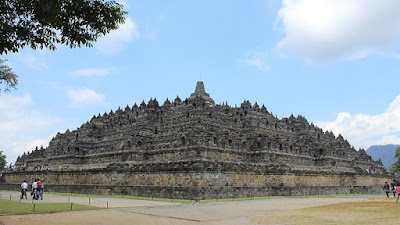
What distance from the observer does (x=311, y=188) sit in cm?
4522

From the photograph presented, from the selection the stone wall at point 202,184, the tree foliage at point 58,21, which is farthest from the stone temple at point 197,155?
the tree foliage at point 58,21

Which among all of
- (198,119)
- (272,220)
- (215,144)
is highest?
(198,119)

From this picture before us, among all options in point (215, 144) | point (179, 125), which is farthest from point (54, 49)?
point (179, 125)

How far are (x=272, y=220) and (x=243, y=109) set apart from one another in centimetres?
4391

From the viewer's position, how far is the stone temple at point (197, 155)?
130 feet

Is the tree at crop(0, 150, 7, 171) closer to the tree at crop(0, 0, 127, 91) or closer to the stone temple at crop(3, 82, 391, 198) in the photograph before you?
the stone temple at crop(3, 82, 391, 198)

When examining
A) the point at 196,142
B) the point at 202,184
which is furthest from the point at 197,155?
the point at 202,184

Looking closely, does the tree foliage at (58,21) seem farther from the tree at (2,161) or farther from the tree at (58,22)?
the tree at (2,161)

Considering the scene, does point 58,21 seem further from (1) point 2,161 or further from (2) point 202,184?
(1) point 2,161

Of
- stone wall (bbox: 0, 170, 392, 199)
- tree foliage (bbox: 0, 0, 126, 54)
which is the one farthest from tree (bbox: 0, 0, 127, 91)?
stone wall (bbox: 0, 170, 392, 199)

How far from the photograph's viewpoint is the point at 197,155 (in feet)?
147

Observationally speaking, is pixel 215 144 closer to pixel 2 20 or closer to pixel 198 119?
pixel 198 119

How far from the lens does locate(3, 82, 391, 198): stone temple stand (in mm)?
39562

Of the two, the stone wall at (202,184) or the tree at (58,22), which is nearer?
the tree at (58,22)
